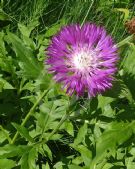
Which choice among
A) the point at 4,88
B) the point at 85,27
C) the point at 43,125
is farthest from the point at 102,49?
the point at 4,88

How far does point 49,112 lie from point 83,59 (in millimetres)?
404

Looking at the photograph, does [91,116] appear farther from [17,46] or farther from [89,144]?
[17,46]

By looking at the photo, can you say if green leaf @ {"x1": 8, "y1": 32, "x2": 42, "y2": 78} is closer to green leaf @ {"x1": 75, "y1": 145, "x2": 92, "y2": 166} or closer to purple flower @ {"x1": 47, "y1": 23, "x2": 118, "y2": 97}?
purple flower @ {"x1": 47, "y1": 23, "x2": 118, "y2": 97}

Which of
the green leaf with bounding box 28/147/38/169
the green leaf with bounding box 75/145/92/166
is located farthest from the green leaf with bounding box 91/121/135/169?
the green leaf with bounding box 28/147/38/169

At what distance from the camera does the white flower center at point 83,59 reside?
140 centimetres

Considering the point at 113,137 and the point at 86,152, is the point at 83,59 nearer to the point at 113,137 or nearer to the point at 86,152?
the point at 113,137

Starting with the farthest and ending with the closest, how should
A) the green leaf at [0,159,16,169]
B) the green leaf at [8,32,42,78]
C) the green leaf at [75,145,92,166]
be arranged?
1. the green leaf at [75,145,92,166]
2. the green leaf at [0,159,16,169]
3. the green leaf at [8,32,42,78]

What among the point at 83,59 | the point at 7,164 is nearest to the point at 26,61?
the point at 83,59

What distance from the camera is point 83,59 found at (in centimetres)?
142

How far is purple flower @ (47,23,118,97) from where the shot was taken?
1.37 metres

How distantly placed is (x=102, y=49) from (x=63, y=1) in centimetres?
136

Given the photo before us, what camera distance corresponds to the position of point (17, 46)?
149cm

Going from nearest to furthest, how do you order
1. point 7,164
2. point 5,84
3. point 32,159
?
point 32,159
point 7,164
point 5,84

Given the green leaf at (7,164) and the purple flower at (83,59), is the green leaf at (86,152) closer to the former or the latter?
the green leaf at (7,164)
